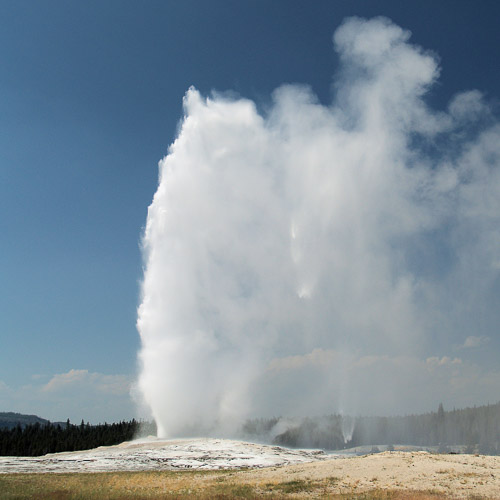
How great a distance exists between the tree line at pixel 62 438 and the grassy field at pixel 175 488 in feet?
257

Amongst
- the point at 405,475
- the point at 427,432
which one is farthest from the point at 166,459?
the point at 427,432

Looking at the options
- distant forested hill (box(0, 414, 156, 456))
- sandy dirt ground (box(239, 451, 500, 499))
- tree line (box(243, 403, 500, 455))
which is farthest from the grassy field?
tree line (box(243, 403, 500, 455))

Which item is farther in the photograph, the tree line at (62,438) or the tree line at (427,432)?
the tree line at (427,432)

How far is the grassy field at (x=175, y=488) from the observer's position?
29.8 meters

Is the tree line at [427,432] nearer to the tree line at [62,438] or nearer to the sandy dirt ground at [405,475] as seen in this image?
the tree line at [62,438]

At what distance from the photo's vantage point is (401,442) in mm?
193875

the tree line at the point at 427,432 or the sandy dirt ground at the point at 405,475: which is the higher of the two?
the sandy dirt ground at the point at 405,475

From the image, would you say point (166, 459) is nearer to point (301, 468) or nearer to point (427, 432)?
point (301, 468)

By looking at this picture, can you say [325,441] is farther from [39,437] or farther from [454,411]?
[39,437]

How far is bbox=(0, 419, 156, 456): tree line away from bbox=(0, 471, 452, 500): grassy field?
78.3m

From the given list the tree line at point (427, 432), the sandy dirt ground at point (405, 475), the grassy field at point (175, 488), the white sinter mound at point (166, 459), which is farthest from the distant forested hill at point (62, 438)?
the sandy dirt ground at point (405, 475)

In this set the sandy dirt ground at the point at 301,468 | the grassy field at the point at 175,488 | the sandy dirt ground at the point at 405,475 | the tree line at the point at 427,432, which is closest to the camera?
the grassy field at the point at 175,488

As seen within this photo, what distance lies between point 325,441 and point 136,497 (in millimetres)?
164386

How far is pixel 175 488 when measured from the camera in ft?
113
